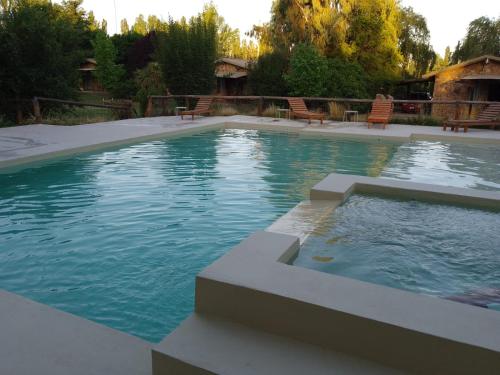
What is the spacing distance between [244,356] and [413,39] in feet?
86.8

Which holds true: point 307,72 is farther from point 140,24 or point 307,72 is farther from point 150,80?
point 140,24

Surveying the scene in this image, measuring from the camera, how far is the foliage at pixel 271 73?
1895 centimetres

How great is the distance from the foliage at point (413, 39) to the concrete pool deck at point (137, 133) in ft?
45.6

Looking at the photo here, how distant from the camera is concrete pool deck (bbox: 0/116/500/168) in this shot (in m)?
8.01

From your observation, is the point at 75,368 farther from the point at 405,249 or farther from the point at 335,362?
the point at 405,249

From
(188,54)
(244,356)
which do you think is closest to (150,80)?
(188,54)

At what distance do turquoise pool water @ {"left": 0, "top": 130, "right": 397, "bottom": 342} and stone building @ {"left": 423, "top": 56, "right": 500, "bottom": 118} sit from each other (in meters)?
12.1

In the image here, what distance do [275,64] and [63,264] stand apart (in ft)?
55.2

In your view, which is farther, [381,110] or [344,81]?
[344,81]

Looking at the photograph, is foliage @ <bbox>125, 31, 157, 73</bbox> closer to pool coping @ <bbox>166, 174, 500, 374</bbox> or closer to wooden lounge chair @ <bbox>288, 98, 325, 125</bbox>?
wooden lounge chair @ <bbox>288, 98, 325, 125</bbox>

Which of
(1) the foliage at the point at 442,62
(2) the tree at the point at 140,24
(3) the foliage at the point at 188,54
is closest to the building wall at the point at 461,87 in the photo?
(1) the foliage at the point at 442,62

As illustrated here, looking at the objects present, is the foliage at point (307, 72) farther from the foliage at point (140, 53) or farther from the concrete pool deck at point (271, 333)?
the foliage at point (140, 53)

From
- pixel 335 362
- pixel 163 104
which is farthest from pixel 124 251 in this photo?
pixel 163 104

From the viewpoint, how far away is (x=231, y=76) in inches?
1016
